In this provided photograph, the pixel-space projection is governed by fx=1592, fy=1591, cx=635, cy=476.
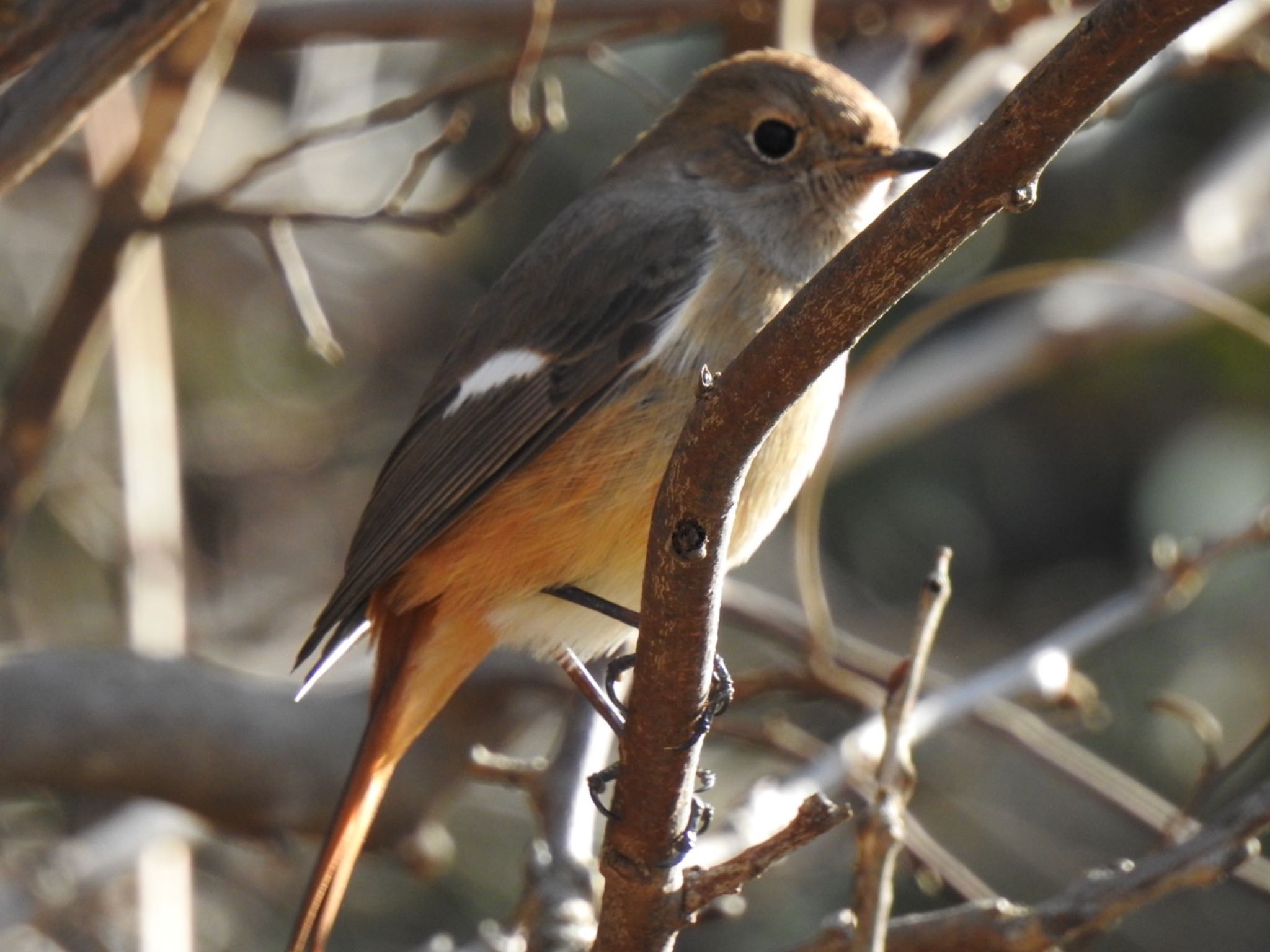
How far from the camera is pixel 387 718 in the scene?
323cm

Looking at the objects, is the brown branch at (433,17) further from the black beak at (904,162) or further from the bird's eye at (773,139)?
the black beak at (904,162)

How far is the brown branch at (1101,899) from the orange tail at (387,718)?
1042 millimetres

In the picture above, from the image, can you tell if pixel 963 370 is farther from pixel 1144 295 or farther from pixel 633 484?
pixel 633 484

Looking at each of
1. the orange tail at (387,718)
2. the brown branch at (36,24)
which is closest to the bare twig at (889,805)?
the orange tail at (387,718)

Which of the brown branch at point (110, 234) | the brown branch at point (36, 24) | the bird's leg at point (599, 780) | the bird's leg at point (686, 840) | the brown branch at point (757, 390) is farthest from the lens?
the brown branch at point (110, 234)

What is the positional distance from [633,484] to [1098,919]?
115 cm

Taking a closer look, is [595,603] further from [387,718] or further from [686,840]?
[686,840]

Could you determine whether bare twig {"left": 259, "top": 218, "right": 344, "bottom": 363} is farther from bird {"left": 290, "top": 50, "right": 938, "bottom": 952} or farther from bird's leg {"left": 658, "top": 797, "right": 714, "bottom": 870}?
bird's leg {"left": 658, "top": 797, "right": 714, "bottom": 870}

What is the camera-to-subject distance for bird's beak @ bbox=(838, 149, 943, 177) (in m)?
3.34

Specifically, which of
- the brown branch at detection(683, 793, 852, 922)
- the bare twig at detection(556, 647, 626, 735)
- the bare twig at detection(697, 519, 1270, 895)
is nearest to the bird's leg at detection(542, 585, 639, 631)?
the bare twig at detection(556, 647, 626, 735)

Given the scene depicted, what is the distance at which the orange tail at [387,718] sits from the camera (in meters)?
3.09

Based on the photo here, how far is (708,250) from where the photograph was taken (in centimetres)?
328

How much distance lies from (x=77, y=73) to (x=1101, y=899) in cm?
211

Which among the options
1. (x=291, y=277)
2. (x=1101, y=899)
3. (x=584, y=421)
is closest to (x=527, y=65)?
(x=291, y=277)
